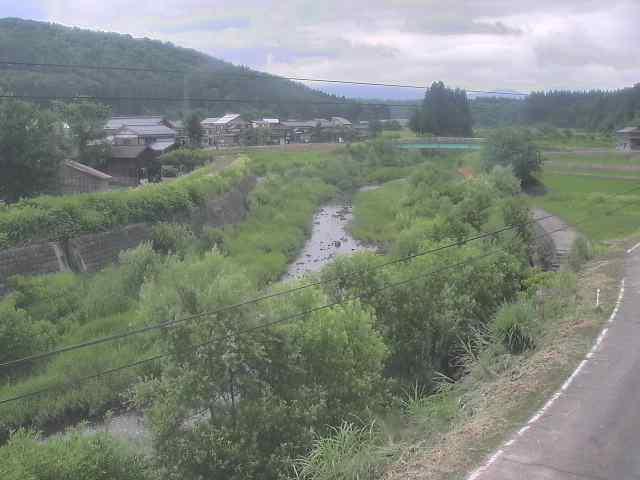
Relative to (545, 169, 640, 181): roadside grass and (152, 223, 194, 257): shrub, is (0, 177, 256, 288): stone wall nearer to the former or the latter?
(152, 223, 194, 257): shrub

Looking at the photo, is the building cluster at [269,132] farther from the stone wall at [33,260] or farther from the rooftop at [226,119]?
the stone wall at [33,260]

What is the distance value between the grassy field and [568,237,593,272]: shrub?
6.33 meters

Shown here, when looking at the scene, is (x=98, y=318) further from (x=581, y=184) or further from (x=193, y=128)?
(x=193, y=128)

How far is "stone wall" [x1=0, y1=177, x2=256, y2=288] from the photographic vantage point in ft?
64.1

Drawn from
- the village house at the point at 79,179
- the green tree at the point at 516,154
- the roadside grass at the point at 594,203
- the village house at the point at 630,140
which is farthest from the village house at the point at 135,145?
the village house at the point at 630,140

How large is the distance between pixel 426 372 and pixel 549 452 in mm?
7131

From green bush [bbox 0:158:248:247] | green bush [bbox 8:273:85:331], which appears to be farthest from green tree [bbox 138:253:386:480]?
green bush [bbox 0:158:248:247]

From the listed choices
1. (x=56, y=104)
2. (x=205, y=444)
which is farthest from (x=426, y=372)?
(x=56, y=104)

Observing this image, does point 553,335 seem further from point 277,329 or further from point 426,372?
point 277,329

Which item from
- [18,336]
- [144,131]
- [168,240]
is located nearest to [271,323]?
[18,336]

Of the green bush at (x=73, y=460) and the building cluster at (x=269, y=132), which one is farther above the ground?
the building cluster at (x=269, y=132)

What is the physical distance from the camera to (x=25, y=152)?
91.2ft

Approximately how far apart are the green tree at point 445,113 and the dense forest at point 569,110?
4.08 ft

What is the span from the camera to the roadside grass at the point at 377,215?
31438 millimetres
